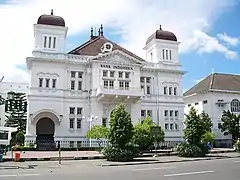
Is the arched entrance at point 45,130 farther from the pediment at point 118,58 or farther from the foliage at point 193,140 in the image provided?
the foliage at point 193,140

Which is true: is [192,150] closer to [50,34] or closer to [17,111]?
[50,34]

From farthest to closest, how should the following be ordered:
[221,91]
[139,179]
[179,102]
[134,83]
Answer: [221,91], [179,102], [134,83], [139,179]

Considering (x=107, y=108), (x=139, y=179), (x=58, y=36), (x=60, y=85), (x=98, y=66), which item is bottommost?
(x=139, y=179)

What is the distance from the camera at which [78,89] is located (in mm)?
47812

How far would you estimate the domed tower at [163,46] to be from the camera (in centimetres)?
5312

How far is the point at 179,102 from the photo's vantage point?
52938 millimetres

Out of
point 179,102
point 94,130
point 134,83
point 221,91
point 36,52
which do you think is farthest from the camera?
point 221,91

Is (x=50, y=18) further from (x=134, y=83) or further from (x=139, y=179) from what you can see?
(x=139, y=179)

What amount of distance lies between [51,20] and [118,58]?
1171 centimetres

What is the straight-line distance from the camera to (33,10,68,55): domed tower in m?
46.5

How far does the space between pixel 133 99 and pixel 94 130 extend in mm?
10763

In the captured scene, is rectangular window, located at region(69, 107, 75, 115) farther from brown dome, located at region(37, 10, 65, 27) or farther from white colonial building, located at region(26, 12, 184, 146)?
brown dome, located at region(37, 10, 65, 27)

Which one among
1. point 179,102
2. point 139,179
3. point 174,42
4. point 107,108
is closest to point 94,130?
point 107,108

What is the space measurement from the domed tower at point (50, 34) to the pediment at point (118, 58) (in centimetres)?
623
